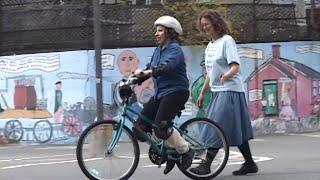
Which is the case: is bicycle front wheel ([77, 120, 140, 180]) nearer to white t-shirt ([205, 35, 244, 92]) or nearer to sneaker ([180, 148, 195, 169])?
sneaker ([180, 148, 195, 169])

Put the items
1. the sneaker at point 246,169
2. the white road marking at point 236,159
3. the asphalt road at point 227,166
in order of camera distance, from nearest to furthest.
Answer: the sneaker at point 246,169 < the asphalt road at point 227,166 < the white road marking at point 236,159

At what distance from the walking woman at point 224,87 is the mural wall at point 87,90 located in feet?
19.1

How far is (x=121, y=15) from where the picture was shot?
535 inches

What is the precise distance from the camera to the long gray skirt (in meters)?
6.76

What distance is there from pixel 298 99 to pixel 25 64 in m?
5.91

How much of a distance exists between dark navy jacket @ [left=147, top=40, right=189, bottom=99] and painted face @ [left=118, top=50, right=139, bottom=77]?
656 centimetres

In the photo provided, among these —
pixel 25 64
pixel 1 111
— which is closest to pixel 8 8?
pixel 25 64

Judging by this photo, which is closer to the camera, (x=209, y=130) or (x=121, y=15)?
(x=209, y=130)

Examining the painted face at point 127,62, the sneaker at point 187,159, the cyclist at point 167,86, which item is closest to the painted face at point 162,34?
the cyclist at point 167,86

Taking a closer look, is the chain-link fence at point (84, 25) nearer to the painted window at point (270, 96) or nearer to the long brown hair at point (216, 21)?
the painted window at point (270, 96)

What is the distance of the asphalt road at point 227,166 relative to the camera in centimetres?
722

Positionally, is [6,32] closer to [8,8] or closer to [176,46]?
[8,8]

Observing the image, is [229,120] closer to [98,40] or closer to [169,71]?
[169,71]

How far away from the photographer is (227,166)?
7.81 meters
